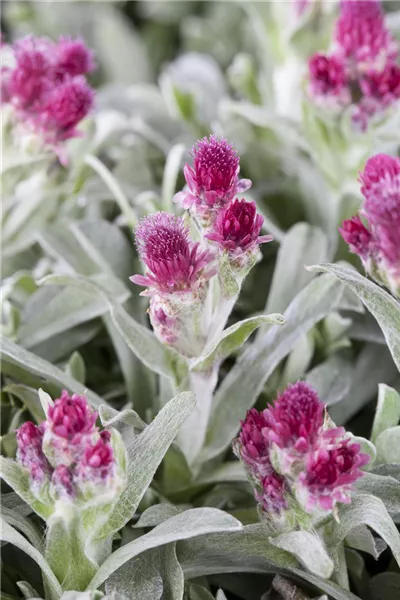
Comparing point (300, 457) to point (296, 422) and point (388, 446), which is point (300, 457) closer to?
point (296, 422)

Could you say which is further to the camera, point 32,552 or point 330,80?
point 330,80

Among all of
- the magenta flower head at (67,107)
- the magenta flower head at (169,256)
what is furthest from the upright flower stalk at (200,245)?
the magenta flower head at (67,107)

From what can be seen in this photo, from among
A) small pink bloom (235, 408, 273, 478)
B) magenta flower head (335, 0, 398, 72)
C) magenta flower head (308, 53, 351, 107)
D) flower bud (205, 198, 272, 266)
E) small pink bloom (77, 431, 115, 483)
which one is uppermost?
magenta flower head (335, 0, 398, 72)

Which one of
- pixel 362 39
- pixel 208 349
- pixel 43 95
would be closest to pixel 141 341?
pixel 208 349

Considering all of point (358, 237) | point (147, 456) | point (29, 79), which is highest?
point (29, 79)

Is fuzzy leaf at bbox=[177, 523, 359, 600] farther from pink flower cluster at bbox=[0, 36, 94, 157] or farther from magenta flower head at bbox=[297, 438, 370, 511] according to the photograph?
pink flower cluster at bbox=[0, 36, 94, 157]

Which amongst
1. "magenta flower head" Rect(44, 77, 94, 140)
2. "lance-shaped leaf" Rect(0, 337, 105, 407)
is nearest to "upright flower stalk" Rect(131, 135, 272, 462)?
"lance-shaped leaf" Rect(0, 337, 105, 407)
